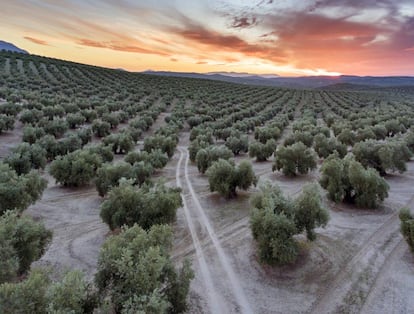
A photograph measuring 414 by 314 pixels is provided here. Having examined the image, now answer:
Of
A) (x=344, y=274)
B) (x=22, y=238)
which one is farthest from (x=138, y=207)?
(x=344, y=274)

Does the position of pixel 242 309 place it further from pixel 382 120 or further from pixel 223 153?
pixel 382 120

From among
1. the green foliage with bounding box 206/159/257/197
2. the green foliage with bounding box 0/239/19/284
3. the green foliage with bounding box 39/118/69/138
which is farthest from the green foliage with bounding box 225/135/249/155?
the green foliage with bounding box 0/239/19/284

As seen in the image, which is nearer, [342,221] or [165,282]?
[165,282]

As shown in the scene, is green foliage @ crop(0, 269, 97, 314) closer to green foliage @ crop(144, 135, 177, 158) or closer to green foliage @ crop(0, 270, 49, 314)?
green foliage @ crop(0, 270, 49, 314)

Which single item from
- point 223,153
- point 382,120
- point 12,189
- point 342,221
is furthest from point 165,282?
point 382,120

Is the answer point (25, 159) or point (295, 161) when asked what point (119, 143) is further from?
point (295, 161)
